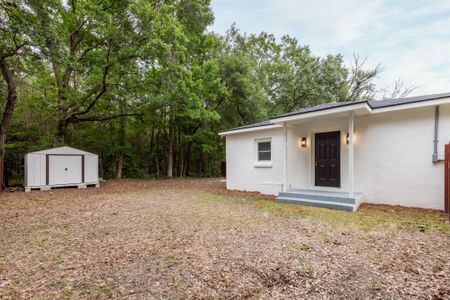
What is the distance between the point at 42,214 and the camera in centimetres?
527

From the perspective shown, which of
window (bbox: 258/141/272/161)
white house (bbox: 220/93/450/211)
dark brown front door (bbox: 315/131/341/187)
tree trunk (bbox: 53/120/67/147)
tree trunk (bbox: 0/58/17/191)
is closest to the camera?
white house (bbox: 220/93/450/211)

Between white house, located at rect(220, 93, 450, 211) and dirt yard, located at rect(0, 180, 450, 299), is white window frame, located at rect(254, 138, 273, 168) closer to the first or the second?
white house, located at rect(220, 93, 450, 211)

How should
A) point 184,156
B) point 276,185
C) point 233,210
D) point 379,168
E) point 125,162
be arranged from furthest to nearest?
point 184,156 → point 125,162 → point 276,185 → point 379,168 → point 233,210

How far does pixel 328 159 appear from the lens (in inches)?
278

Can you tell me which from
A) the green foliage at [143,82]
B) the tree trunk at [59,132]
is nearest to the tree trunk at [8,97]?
the green foliage at [143,82]

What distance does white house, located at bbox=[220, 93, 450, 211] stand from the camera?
5.46 metres

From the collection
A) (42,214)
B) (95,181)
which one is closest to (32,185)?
(95,181)

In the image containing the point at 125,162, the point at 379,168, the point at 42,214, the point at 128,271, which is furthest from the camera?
the point at 125,162

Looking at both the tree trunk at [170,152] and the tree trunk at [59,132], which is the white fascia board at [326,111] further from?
the tree trunk at [59,132]

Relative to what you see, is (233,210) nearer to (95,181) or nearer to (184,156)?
(95,181)

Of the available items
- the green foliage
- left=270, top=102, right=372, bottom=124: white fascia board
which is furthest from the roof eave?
the green foliage

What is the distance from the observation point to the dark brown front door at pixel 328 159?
22.5ft

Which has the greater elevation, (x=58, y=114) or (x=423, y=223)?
(x=58, y=114)

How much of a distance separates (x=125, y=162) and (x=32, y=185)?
653 centimetres
